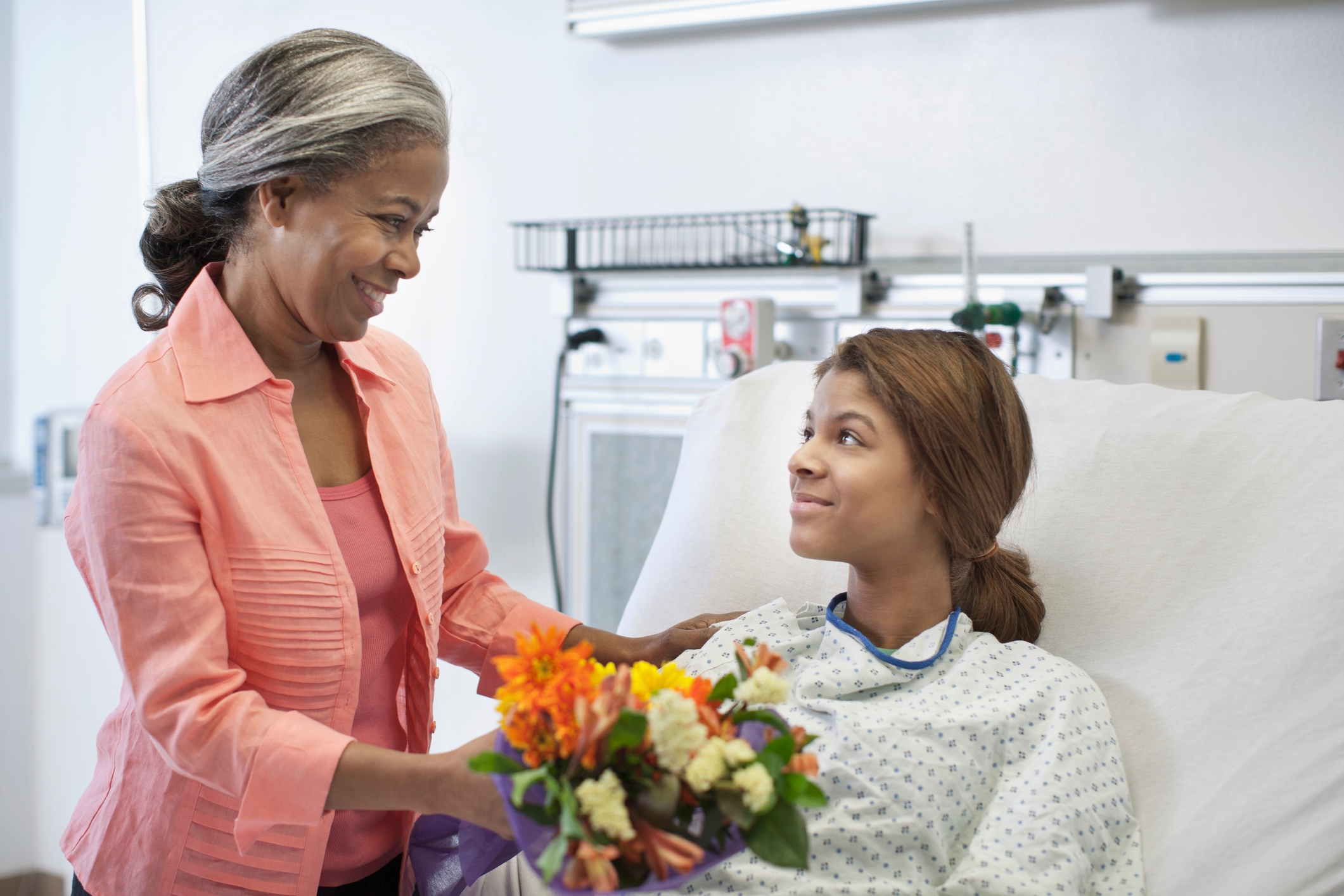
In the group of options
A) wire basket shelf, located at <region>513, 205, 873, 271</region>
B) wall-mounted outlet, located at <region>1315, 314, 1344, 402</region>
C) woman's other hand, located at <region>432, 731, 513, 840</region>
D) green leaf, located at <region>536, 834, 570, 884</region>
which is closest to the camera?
green leaf, located at <region>536, 834, 570, 884</region>

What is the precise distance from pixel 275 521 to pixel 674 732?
488 millimetres

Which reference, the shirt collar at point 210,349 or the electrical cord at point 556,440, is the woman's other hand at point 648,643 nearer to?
the shirt collar at point 210,349

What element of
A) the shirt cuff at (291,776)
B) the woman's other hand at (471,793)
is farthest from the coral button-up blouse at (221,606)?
the woman's other hand at (471,793)

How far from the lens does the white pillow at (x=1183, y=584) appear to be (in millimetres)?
963

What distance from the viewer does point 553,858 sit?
61 centimetres

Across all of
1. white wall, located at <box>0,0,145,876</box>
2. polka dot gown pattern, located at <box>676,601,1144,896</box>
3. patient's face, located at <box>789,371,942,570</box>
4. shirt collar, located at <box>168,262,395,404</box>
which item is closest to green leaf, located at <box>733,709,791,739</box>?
polka dot gown pattern, located at <box>676,601,1144,896</box>

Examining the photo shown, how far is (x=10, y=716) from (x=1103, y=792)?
229 cm

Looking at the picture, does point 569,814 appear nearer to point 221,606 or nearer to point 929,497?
point 221,606

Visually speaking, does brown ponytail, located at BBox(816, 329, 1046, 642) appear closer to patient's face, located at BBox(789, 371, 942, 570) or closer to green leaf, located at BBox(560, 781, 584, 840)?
patient's face, located at BBox(789, 371, 942, 570)

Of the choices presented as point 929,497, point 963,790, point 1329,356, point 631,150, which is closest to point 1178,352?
point 1329,356

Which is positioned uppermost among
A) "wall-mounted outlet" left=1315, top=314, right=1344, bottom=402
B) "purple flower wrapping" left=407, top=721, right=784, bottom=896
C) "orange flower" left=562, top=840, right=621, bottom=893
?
"wall-mounted outlet" left=1315, top=314, right=1344, bottom=402

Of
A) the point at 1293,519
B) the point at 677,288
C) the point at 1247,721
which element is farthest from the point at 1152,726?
the point at 677,288

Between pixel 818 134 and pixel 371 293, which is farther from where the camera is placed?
pixel 818 134

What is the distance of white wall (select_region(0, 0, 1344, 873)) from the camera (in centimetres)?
167
